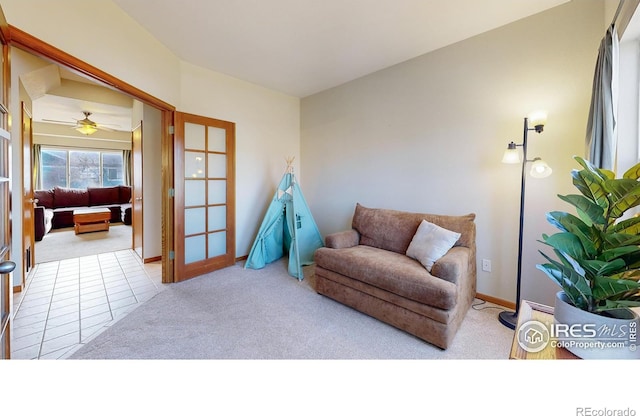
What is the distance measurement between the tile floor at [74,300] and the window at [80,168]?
492 cm

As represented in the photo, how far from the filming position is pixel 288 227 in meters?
3.69

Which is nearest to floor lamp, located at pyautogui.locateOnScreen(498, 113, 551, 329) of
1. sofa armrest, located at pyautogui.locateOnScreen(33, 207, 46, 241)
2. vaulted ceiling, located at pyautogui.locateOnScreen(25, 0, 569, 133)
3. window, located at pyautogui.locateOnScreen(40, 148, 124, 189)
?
vaulted ceiling, located at pyautogui.locateOnScreen(25, 0, 569, 133)

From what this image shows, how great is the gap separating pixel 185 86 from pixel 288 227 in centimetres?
227

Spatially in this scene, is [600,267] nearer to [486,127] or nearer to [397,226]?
[397,226]

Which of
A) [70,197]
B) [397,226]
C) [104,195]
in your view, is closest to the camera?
[397,226]

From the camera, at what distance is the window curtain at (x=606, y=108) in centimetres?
149

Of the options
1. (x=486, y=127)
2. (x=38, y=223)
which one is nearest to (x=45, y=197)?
(x=38, y=223)

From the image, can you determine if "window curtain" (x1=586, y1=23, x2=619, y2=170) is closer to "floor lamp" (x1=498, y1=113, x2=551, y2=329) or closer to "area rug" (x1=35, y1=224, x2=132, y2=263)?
"floor lamp" (x1=498, y1=113, x2=551, y2=329)

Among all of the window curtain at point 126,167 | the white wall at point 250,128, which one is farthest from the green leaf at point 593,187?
the window curtain at point 126,167

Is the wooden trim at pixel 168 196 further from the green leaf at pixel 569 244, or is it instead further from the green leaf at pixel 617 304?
the green leaf at pixel 617 304

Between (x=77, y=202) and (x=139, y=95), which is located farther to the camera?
(x=77, y=202)

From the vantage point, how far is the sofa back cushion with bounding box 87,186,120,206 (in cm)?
684

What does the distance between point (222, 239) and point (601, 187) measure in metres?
3.62
